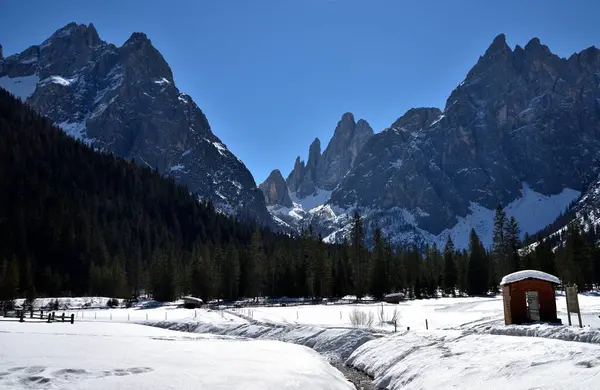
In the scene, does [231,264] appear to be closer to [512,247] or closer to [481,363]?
[512,247]

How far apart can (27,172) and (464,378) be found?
184m

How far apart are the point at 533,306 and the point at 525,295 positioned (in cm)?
563

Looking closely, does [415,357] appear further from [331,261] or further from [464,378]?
[331,261]

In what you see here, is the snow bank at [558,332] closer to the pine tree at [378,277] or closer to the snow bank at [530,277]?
the snow bank at [530,277]

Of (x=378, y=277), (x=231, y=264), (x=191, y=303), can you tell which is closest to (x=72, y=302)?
(x=191, y=303)

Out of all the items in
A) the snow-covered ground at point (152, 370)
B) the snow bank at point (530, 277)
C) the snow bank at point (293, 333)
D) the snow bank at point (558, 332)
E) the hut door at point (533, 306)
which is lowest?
the snow bank at point (293, 333)

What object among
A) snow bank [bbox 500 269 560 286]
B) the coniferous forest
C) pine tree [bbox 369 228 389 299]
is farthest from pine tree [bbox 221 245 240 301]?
snow bank [bbox 500 269 560 286]

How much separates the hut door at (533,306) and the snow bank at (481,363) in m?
8.55

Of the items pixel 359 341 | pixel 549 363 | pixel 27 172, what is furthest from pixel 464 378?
pixel 27 172

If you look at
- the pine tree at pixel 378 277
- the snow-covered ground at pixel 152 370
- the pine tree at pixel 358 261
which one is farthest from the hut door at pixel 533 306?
the pine tree at pixel 358 261

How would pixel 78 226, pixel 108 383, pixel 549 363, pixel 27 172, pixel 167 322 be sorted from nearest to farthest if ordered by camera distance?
1. pixel 108 383
2. pixel 549 363
3. pixel 167 322
4. pixel 78 226
5. pixel 27 172

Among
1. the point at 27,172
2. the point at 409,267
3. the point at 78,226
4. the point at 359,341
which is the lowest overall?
the point at 359,341

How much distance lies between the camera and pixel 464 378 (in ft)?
57.5

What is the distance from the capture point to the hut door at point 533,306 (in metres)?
32.9
